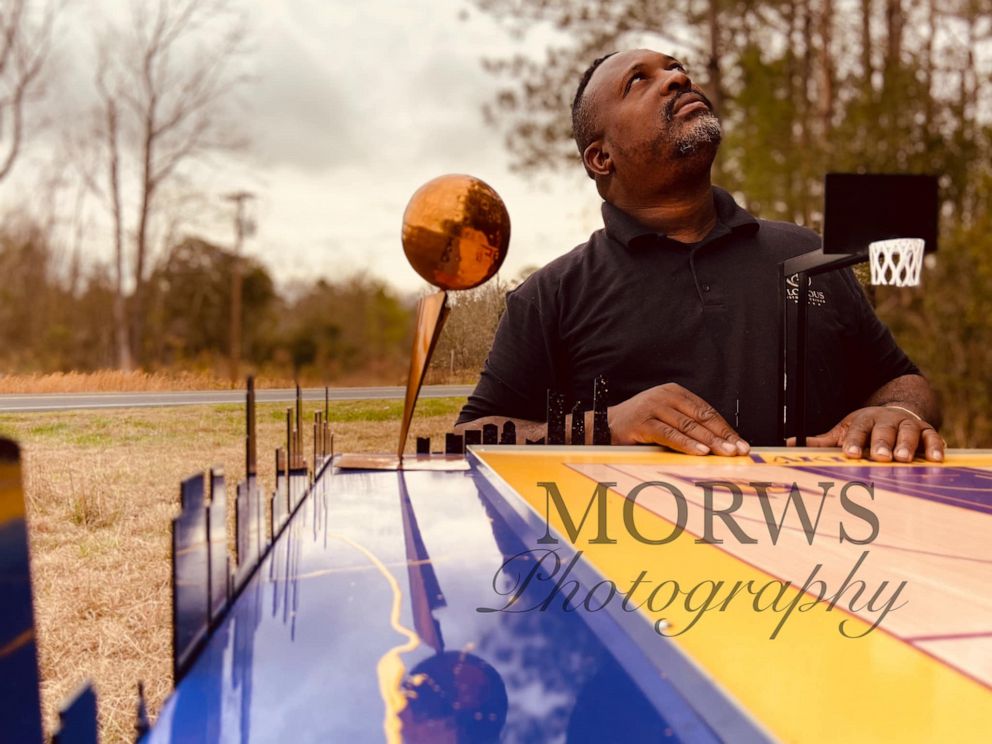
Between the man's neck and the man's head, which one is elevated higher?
the man's head

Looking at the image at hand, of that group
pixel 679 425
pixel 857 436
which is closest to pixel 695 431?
pixel 679 425

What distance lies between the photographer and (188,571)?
0.40 metres

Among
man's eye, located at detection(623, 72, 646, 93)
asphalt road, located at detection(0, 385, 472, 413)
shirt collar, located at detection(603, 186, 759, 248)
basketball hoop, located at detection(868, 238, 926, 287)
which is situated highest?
man's eye, located at detection(623, 72, 646, 93)

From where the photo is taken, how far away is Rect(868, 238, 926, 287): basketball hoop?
115 cm

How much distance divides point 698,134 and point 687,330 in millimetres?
425

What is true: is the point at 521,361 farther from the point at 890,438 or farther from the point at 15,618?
the point at 15,618

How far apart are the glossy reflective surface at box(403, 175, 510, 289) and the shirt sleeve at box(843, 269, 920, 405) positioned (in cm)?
120

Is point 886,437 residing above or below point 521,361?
below

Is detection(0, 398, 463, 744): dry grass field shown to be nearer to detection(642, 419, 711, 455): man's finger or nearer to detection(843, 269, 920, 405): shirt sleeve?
detection(642, 419, 711, 455): man's finger

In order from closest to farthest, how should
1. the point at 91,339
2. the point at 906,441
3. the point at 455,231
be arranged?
the point at 91,339, the point at 455,231, the point at 906,441

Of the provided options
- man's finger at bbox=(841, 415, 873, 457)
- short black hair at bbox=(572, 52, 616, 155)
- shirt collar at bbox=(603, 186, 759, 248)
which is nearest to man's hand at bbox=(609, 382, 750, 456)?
man's finger at bbox=(841, 415, 873, 457)

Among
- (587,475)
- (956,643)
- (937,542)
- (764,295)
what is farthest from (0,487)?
(764,295)

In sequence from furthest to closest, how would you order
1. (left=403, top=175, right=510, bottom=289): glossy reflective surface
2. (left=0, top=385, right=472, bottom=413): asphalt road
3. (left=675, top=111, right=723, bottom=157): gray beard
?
Answer: (left=675, top=111, right=723, bottom=157): gray beard → (left=403, top=175, right=510, bottom=289): glossy reflective surface → (left=0, top=385, right=472, bottom=413): asphalt road

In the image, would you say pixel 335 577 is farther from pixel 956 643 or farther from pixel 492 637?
pixel 956 643
